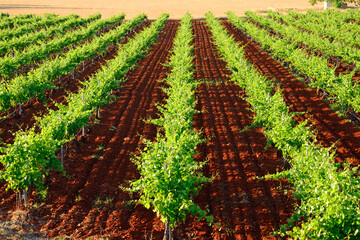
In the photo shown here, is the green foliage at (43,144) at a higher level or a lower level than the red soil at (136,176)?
higher

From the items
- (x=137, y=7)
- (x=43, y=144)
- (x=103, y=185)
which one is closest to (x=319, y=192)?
(x=103, y=185)

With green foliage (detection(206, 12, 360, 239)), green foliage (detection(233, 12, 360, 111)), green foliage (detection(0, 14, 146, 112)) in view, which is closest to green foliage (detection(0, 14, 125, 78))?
green foliage (detection(0, 14, 146, 112))

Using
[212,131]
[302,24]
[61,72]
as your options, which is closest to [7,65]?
[61,72]

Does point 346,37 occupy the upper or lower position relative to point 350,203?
upper

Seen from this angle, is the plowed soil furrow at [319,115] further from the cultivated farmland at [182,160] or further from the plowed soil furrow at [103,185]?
the plowed soil furrow at [103,185]

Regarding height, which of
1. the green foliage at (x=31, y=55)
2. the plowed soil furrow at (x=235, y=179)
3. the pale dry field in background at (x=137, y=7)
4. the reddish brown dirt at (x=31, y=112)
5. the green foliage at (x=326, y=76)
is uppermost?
the pale dry field in background at (x=137, y=7)

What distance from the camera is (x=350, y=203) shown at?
738 centimetres

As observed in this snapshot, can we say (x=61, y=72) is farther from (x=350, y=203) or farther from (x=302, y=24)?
(x=302, y=24)

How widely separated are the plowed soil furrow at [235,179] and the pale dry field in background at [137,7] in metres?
48.4

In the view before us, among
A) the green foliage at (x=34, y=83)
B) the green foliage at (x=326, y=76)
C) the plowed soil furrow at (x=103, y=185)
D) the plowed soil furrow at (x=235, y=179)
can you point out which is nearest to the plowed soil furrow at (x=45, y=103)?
the green foliage at (x=34, y=83)

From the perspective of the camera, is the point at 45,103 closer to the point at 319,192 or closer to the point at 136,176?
the point at 136,176

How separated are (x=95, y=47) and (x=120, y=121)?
430 inches

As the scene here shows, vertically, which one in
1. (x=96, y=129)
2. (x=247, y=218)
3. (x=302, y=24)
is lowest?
(x=247, y=218)

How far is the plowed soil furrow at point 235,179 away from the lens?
9.64 m
